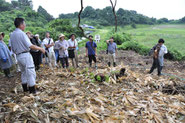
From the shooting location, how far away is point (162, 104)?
12.1 feet

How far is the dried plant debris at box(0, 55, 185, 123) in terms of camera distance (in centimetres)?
262

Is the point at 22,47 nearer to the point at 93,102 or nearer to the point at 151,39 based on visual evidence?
the point at 93,102

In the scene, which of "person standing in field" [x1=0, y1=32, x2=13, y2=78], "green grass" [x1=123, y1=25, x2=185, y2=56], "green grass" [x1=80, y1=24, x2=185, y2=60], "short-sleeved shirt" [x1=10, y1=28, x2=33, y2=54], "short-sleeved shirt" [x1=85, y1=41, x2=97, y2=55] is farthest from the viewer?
"green grass" [x1=123, y1=25, x2=185, y2=56]

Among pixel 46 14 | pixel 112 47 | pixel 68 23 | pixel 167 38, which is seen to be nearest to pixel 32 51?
pixel 112 47

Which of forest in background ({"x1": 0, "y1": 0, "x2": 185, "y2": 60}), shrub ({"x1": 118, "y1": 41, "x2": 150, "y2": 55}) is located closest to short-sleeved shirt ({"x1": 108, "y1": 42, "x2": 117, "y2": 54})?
forest in background ({"x1": 0, "y1": 0, "x2": 185, "y2": 60})

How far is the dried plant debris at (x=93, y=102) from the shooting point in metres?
2.62

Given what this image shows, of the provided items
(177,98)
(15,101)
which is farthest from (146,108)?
(15,101)

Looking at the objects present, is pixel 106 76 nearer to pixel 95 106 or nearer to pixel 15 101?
pixel 95 106

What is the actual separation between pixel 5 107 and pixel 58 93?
1.24 metres

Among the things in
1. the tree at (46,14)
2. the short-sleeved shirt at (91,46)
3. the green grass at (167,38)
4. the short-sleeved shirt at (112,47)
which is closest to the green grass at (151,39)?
the green grass at (167,38)

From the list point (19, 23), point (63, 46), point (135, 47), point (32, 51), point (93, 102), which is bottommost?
point (93, 102)

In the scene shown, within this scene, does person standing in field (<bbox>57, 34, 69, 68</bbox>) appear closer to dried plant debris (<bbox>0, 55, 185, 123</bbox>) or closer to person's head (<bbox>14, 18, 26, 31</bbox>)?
dried plant debris (<bbox>0, 55, 185, 123</bbox>)

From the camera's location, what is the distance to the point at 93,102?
11.0ft

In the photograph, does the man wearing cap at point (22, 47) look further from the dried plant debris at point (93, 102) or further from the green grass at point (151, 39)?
the green grass at point (151, 39)
